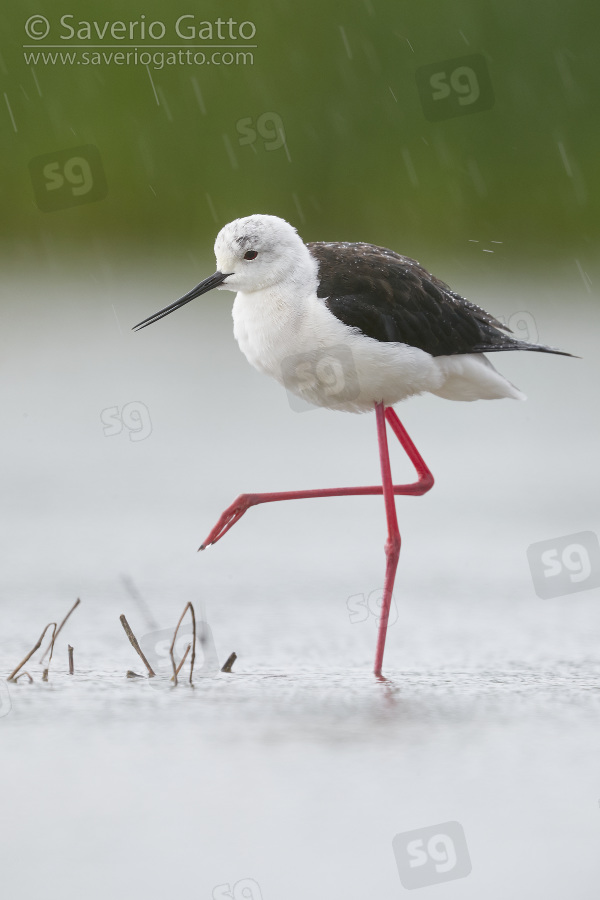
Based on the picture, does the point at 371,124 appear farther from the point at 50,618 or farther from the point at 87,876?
the point at 87,876

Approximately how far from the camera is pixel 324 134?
1245 centimetres

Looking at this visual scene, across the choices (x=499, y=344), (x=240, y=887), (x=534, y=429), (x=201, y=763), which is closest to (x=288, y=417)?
(x=534, y=429)

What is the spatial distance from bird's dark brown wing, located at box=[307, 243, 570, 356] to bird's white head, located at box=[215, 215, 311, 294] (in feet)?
0.46

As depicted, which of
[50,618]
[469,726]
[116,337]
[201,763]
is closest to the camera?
[201,763]

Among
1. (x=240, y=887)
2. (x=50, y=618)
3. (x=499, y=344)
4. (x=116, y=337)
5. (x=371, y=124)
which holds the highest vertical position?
(x=371, y=124)

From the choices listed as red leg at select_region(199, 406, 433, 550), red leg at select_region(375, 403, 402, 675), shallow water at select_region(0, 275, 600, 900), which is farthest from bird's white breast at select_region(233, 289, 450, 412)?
shallow water at select_region(0, 275, 600, 900)

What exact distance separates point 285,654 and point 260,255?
50.8 inches

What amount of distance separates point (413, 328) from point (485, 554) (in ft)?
4.93

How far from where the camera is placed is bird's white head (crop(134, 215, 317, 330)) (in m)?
4.84

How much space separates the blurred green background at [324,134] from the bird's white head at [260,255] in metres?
6.96

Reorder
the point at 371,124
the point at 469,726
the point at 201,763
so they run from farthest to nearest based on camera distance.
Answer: the point at 371,124 → the point at 469,726 → the point at 201,763

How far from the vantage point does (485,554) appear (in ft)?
20.5

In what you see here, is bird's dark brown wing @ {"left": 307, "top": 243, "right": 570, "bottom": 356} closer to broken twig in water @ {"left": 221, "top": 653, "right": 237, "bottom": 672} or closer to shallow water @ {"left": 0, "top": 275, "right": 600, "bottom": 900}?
shallow water @ {"left": 0, "top": 275, "right": 600, "bottom": 900}

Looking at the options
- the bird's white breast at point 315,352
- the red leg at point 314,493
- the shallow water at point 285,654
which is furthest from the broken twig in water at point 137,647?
the bird's white breast at point 315,352
